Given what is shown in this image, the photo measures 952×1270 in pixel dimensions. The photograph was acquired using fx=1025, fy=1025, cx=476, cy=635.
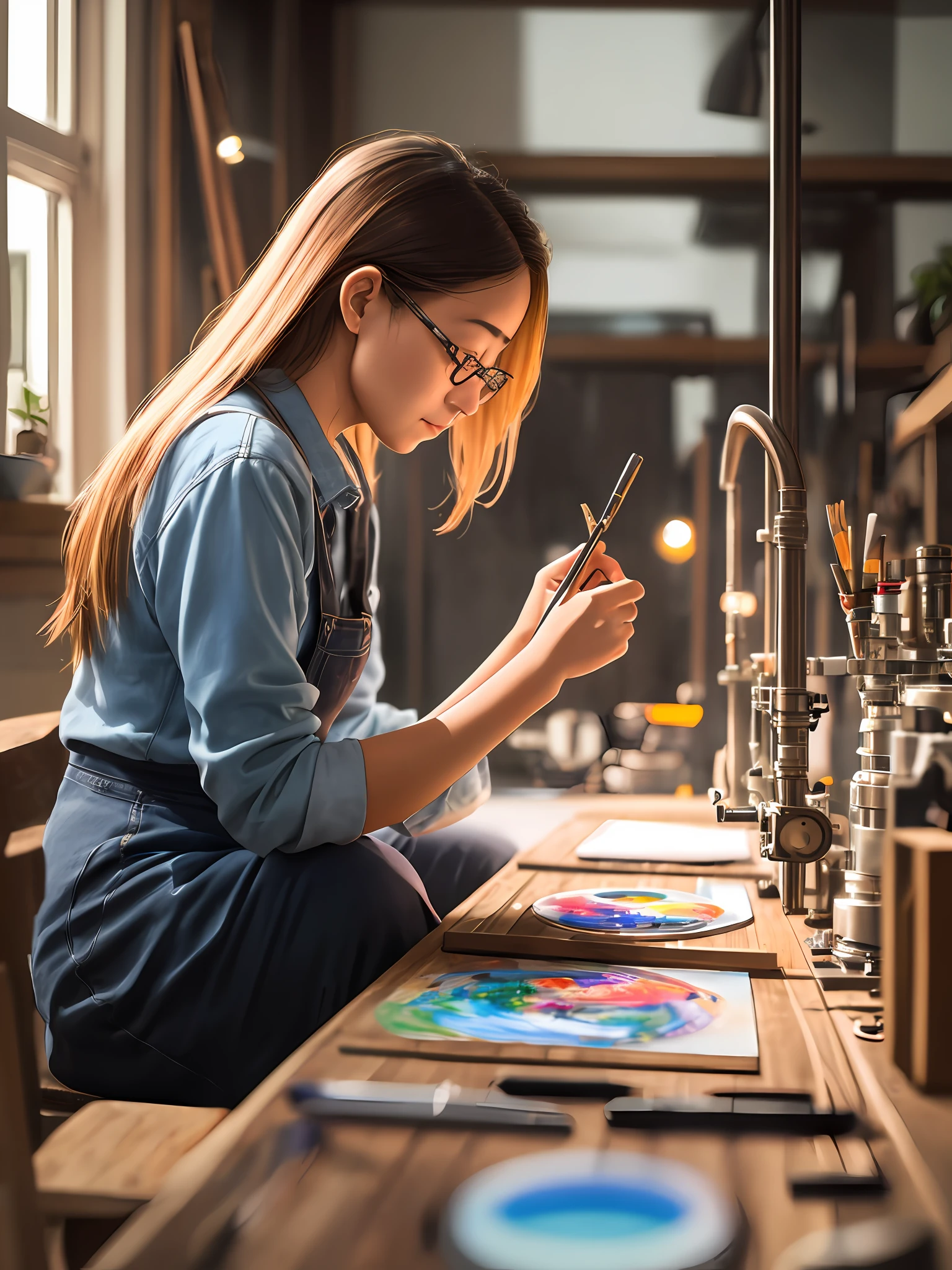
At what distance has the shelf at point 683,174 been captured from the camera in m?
2.12

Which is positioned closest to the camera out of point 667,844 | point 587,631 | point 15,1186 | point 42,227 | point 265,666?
point 15,1186

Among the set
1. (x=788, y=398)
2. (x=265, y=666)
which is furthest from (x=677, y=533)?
(x=265, y=666)

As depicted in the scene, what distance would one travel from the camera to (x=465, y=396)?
101cm

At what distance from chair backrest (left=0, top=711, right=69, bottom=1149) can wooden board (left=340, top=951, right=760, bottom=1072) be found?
1.39ft

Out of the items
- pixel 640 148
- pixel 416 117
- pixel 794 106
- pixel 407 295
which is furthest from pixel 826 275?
pixel 407 295

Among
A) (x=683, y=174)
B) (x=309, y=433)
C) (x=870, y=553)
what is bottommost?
(x=870, y=553)

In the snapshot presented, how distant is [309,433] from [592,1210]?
0.70 meters

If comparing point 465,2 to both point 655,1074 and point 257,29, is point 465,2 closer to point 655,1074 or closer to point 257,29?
point 257,29

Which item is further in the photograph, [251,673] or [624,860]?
[624,860]

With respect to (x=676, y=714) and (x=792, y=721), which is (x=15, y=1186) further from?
(x=676, y=714)

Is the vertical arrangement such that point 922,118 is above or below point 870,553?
above

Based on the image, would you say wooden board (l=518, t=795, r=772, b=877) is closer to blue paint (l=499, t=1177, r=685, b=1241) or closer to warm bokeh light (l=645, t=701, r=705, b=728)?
warm bokeh light (l=645, t=701, r=705, b=728)

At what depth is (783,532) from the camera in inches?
30.9

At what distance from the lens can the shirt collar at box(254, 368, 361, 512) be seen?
93 centimetres
